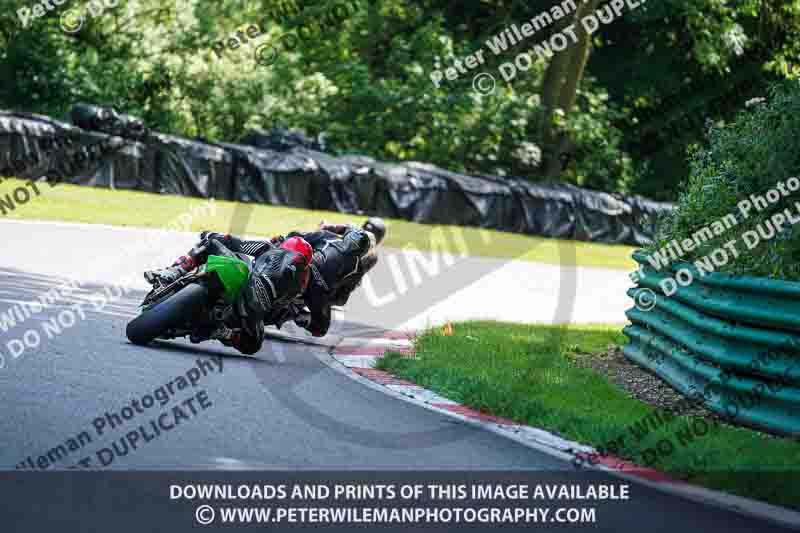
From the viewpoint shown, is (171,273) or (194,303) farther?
(171,273)

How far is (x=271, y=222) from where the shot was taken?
24062 mm

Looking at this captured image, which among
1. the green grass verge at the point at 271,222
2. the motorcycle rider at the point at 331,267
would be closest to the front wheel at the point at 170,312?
the motorcycle rider at the point at 331,267

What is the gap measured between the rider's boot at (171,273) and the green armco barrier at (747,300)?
12.3 feet

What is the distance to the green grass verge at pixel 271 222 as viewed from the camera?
67.6ft

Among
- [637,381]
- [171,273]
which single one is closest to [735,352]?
[637,381]

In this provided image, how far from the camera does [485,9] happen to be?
147 feet

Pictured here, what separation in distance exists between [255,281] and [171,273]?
0.66 metres

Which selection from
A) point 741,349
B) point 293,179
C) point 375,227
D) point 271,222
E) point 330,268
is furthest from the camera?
point 293,179

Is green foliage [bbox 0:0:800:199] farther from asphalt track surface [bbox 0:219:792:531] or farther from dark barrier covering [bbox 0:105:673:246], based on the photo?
asphalt track surface [bbox 0:219:792:531]

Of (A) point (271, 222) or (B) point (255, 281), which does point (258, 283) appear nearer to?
(B) point (255, 281)

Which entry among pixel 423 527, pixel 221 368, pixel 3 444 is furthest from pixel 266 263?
pixel 423 527

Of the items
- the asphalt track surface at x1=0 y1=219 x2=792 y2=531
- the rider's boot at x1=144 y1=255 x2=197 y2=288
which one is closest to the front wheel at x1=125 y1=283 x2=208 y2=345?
the asphalt track surface at x1=0 y1=219 x2=792 y2=531

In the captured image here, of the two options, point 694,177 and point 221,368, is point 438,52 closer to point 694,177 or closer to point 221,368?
point 694,177

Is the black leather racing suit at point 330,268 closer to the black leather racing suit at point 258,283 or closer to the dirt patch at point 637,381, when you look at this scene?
the black leather racing suit at point 258,283
